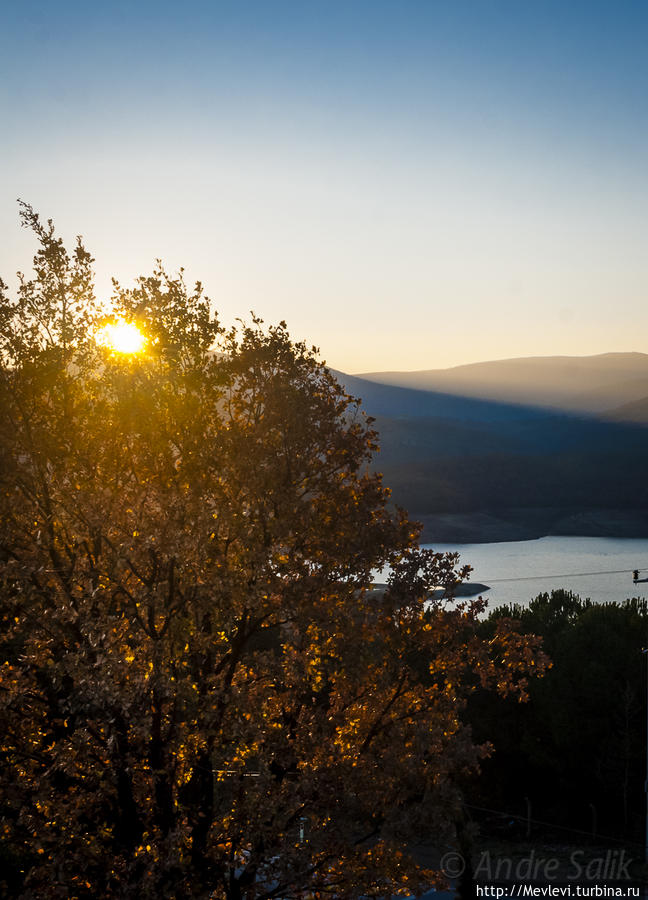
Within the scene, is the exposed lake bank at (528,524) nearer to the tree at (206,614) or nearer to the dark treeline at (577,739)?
the dark treeline at (577,739)

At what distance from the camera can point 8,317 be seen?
9.36 metres

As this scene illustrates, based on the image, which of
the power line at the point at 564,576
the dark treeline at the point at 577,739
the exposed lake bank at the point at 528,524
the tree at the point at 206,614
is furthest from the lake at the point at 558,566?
the tree at the point at 206,614

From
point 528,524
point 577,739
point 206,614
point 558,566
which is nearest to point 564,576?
point 558,566

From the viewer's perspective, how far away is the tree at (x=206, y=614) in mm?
8508

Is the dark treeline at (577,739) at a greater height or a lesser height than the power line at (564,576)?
greater

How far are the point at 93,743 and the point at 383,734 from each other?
129 inches

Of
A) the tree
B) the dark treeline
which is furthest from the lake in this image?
the tree

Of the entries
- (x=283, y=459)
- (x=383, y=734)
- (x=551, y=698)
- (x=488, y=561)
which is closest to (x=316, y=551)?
(x=283, y=459)

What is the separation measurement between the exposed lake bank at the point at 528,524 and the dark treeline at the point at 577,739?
10551cm

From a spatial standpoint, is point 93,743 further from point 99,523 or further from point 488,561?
point 488,561

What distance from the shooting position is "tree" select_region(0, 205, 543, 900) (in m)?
8.51

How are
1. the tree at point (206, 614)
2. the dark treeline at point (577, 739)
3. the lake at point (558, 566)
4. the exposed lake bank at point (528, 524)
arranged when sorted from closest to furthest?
the tree at point (206, 614) → the dark treeline at point (577, 739) → the lake at point (558, 566) → the exposed lake bank at point (528, 524)

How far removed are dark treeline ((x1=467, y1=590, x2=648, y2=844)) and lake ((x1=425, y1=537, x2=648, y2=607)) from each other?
3809 centimetres

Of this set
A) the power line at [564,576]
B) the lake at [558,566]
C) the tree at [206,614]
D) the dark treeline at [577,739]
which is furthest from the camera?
the power line at [564,576]
